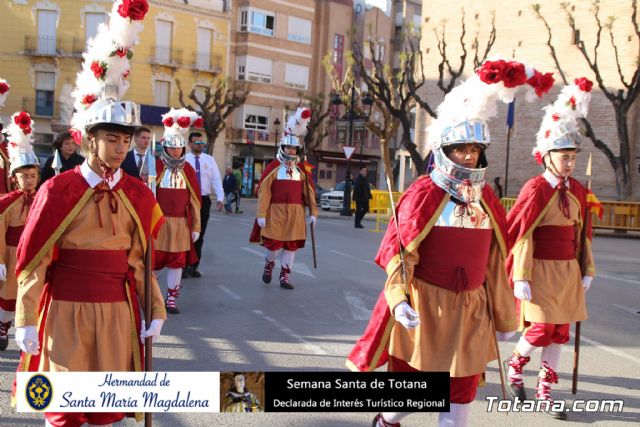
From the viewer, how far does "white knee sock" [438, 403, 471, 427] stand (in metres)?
4.21

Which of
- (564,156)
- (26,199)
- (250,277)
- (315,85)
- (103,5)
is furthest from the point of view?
(315,85)

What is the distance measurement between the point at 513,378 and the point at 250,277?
6.54 meters

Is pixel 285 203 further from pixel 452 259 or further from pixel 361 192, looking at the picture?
pixel 361 192

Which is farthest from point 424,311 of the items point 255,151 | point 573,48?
point 255,151

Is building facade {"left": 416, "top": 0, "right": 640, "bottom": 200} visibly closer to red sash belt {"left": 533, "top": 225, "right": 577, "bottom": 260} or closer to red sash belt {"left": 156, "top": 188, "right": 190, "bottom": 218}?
red sash belt {"left": 156, "top": 188, "right": 190, "bottom": 218}

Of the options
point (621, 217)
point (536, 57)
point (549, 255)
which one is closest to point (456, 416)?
point (549, 255)

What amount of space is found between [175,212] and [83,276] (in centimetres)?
526

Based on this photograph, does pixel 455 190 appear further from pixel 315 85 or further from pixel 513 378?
pixel 315 85

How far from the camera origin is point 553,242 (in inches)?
239

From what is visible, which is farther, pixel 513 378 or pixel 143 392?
pixel 513 378

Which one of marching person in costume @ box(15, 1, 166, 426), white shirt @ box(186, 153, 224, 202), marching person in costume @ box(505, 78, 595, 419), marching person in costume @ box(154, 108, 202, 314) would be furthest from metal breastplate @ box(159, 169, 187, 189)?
marching person in costume @ box(15, 1, 166, 426)

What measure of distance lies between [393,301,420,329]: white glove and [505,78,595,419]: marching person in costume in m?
2.00

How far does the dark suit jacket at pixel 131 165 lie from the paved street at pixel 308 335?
177cm

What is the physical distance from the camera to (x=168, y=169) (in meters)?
9.28
